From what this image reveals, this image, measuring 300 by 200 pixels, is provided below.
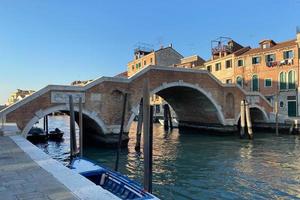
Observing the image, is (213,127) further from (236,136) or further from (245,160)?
(245,160)

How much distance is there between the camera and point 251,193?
7.84m

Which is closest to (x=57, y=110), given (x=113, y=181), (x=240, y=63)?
(x=113, y=181)

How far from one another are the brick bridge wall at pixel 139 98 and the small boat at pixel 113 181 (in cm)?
671

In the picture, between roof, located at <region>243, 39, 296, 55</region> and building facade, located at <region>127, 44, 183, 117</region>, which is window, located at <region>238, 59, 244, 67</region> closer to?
roof, located at <region>243, 39, 296, 55</region>

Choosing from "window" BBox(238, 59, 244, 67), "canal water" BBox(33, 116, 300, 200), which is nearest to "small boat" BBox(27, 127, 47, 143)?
"canal water" BBox(33, 116, 300, 200)

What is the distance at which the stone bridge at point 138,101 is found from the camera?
44.9ft

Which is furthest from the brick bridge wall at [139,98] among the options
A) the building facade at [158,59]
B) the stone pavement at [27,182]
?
the building facade at [158,59]

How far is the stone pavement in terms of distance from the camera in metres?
3.94

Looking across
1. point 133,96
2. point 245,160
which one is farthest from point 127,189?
point 133,96

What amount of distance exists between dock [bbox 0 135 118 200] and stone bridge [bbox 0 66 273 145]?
4.23 metres

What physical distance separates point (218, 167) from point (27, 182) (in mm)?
7896

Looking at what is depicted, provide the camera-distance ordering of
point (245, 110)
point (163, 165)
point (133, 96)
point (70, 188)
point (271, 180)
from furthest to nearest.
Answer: point (245, 110) < point (133, 96) < point (163, 165) < point (271, 180) < point (70, 188)

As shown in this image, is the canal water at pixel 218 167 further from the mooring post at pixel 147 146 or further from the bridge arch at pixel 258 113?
the bridge arch at pixel 258 113

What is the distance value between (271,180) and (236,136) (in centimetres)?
1195
